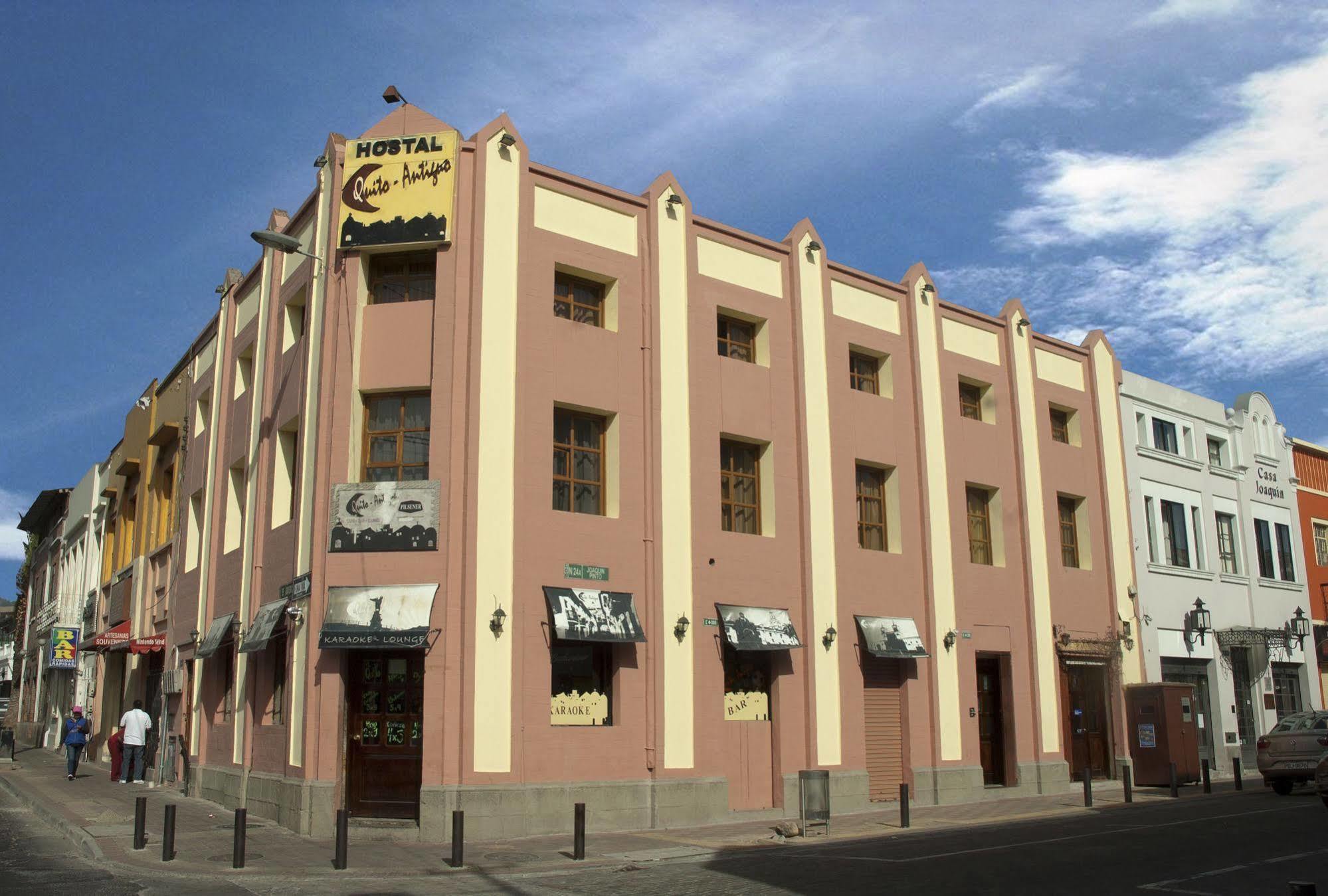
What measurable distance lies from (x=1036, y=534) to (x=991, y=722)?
465cm

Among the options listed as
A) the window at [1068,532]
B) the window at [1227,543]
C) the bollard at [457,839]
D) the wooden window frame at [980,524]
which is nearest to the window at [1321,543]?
the window at [1227,543]

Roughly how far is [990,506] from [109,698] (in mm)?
27222

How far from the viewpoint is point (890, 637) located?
75.0 feet

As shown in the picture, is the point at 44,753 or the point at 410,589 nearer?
the point at 410,589

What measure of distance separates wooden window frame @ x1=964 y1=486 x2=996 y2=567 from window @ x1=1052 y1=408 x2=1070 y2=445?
390 centimetres

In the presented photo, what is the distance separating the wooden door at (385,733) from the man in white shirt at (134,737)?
388 inches

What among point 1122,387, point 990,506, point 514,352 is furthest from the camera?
point 1122,387

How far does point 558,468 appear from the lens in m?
19.6

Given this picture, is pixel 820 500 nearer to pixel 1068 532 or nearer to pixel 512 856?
pixel 1068 532

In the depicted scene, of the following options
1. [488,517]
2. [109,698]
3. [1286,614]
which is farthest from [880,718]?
[109,698]

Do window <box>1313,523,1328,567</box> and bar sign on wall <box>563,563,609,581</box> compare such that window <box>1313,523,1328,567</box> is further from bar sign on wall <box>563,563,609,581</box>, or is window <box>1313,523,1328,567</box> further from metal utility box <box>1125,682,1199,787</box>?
bar sign on wall <box>563,563,609,581</box>

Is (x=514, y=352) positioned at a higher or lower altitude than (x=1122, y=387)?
lower

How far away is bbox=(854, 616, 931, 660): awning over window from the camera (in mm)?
22516

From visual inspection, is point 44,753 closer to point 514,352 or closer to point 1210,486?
point 514,352
